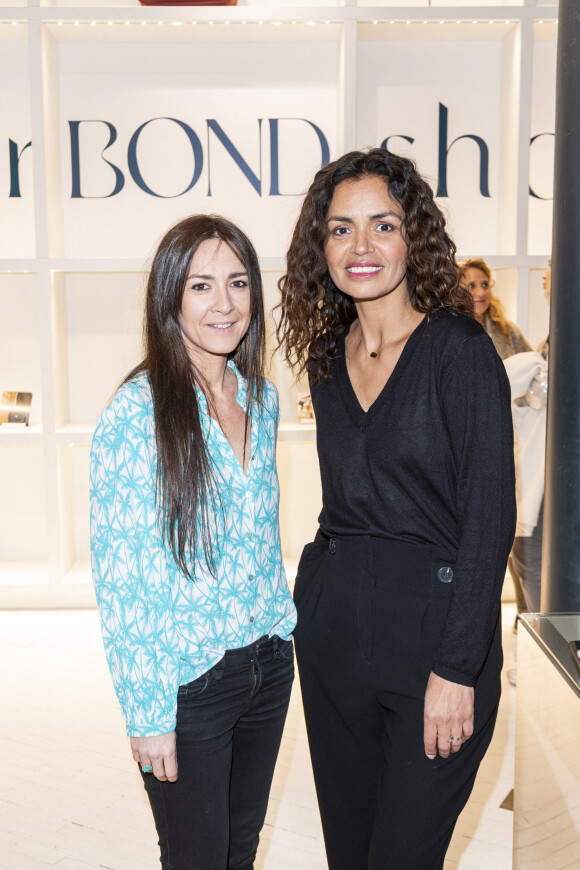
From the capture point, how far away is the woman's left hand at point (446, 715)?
1.36 meters

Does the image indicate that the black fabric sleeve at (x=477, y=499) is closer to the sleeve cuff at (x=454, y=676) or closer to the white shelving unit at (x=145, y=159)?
the sleeve cuff at (x=454, y=676)

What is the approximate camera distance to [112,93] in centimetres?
415

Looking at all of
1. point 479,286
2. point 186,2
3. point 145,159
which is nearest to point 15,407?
point 145,159

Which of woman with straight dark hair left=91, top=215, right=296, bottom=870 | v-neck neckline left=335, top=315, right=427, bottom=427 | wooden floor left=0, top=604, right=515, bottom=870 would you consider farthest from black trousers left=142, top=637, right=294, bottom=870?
wooden floor left=0, top=604, right=515, bottom=870

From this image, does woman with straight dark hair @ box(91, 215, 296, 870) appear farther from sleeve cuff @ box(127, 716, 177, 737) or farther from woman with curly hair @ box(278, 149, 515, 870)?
woman with curly hair @ box(278, 149, 515, 870)

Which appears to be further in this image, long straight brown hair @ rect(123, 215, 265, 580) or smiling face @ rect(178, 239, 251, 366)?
smiling face @ rect(178, 239, 251, 366)

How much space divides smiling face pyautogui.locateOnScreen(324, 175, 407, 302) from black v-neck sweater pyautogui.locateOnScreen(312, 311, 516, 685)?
0.37 feet

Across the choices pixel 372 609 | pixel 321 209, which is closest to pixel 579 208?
pixel 321 209

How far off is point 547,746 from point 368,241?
0.91 m

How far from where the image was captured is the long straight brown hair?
1380 millimetres

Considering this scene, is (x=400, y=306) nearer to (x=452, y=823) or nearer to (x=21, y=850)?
(x=452, y=823)

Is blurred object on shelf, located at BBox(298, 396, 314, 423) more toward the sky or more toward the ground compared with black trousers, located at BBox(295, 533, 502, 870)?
more toward the sky

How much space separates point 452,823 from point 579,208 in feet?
3.96

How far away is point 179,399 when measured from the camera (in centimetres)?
142
